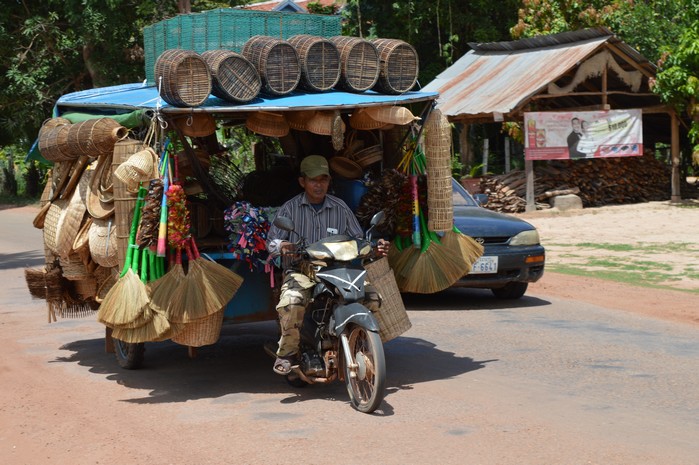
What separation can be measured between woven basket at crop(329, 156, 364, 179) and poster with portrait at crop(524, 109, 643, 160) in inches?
612

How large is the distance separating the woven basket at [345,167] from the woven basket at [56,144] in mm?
2171

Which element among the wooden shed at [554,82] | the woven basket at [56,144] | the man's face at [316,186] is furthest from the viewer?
the wooden shed at [554,82]

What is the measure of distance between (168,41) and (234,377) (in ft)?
10.2

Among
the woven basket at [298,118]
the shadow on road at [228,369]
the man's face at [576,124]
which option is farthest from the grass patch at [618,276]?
the man's face at [576,124]

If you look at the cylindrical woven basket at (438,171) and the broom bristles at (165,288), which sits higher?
the cylindrical woven basket at (438,171)

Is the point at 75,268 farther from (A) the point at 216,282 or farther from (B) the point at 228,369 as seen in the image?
(A) the point at 216,282

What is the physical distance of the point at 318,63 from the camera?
7.58 m

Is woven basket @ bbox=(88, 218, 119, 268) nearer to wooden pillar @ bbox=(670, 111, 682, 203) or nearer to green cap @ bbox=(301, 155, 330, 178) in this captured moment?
green cap @ bbox=(301, 155, 330, 178)

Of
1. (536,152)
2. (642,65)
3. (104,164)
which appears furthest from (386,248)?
(642,65)

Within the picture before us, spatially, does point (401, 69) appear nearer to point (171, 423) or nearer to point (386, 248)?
point (386, 248)

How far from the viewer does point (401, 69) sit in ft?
25.7

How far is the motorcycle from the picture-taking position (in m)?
6.46

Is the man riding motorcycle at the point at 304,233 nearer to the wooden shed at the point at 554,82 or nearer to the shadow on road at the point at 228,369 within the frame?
the shadow on road at the point at 228,369

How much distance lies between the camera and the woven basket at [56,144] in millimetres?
8156
